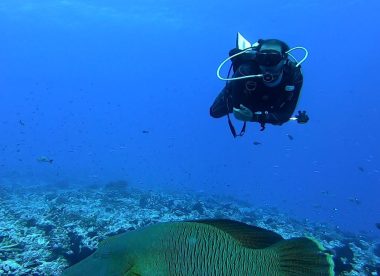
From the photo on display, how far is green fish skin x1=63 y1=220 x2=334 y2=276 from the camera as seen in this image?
44.5 inches

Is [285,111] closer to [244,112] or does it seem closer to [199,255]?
[244,112]

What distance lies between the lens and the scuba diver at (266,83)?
6.56 metres

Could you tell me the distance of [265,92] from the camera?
22.8 feet

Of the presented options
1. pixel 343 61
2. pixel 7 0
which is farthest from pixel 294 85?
pixel 343 61

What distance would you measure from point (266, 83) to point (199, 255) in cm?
596

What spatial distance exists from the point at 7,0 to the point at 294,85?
70.8 metres

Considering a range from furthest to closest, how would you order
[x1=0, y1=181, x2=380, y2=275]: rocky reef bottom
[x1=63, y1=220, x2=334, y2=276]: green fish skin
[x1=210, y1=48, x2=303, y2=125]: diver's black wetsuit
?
[x1=210, y1=48, x2=303, y2=125]: diver's black wetsuit, [x1=0, y1=181, x2=380, y2=275]: rocky reef bottom, [x1=63, y1=220, x2=334, y2=276]: green fish skin

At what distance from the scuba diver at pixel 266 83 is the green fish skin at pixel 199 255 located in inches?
219

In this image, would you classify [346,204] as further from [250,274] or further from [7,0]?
[250,274]

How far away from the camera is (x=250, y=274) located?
1.15m

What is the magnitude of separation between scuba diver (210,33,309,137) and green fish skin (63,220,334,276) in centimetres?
556

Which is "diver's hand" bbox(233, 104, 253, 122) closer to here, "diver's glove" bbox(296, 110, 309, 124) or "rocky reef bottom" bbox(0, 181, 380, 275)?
"diver's glove" bbox(296, 110, 309, 124)

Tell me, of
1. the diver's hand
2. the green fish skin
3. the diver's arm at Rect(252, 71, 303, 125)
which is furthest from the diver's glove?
the green fish skin

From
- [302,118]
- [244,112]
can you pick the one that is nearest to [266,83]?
[244,112]
